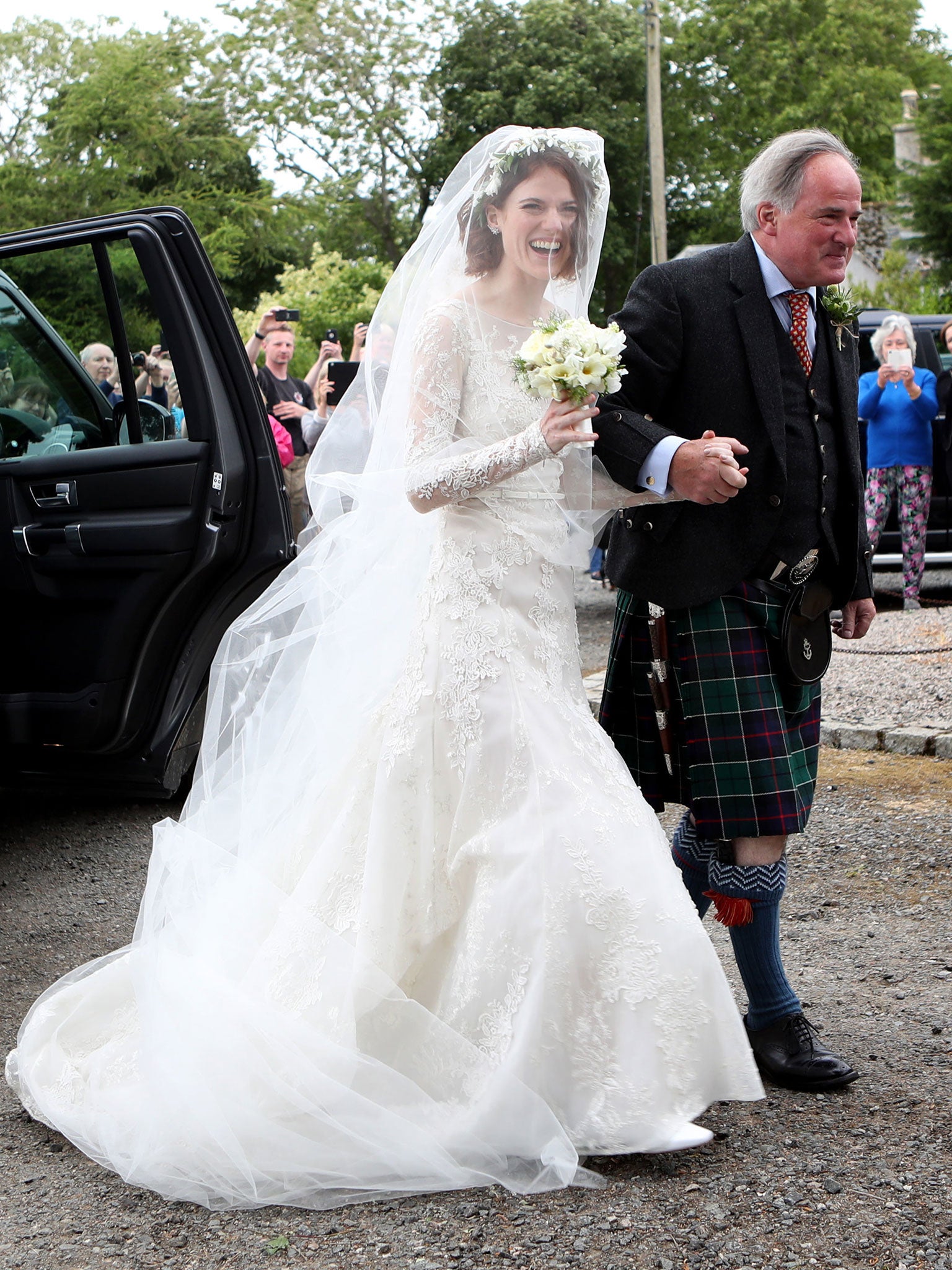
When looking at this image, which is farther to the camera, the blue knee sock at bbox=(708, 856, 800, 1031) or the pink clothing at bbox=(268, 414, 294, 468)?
the pink clothing at bbox=(268, 414, 294, 468)

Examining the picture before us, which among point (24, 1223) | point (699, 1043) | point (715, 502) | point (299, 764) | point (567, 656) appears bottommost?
point (24, 1223)

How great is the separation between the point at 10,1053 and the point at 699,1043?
1.62 meters

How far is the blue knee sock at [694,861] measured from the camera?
3311mm

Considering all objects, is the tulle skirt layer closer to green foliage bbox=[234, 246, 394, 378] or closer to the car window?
the car window

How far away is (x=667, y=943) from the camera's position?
2.69 m

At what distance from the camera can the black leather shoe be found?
3.03 m

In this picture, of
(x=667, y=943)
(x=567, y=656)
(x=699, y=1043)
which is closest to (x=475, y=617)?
(x=567, y=656)

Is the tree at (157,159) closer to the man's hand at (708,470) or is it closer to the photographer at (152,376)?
the photographer at (152,376)

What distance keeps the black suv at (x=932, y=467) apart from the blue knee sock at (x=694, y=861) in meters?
6.78

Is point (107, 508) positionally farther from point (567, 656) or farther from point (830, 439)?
point (830, 439)

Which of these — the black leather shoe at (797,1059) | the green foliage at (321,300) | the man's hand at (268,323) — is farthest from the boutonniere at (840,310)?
the green foliage at (321,300)

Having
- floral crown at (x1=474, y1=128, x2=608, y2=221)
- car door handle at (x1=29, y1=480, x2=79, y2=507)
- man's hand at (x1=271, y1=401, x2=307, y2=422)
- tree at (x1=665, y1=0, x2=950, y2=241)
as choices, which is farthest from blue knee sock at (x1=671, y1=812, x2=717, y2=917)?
tree at (x1=665, y1=0, x2=950, y2=241)

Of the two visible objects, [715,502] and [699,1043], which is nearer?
[699,1043]

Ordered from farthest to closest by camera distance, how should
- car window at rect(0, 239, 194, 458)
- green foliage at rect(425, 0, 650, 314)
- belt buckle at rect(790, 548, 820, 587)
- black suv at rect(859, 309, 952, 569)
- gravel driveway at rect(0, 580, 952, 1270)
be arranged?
green foliage at rect(425, 0, 650, 314) → black suv at rect(859, 309, 952, 569) → car window at rect(0, 239, 194, 458) → belt buckle at rect(790, 548, 820, 587) → gravel driveway at rect(0, 580, 952, 1270)
